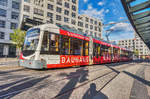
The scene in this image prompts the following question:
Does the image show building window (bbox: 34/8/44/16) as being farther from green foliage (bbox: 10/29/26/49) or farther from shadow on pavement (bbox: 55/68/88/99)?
shadow on pavement (bbox: 55/68/88/99)

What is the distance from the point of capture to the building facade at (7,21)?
81.6 feet

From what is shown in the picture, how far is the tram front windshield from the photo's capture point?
6240 mm

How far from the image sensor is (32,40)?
258 inches

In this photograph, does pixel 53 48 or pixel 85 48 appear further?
pixel 85 48

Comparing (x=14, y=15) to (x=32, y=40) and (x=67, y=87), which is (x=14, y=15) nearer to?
(x=32, y=40)

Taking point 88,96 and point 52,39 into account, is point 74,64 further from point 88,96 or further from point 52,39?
point 88,96

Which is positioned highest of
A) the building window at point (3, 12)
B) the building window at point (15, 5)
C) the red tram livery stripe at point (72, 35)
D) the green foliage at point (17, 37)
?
the building window at point (15, 5)

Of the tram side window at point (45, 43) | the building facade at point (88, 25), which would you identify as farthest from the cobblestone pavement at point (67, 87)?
the building facade at point (88, 25)

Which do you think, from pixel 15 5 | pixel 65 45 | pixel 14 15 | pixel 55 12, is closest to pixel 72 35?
A: pixel 65 45

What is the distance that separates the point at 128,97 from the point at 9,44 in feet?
102

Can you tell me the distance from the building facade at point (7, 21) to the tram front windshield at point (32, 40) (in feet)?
75.0

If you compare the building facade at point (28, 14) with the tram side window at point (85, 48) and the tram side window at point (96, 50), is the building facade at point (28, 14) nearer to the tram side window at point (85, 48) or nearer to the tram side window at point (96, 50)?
the tram side window at point (96, 50)

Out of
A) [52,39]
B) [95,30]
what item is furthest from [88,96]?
[95,30]

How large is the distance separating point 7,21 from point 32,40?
25.6 m
